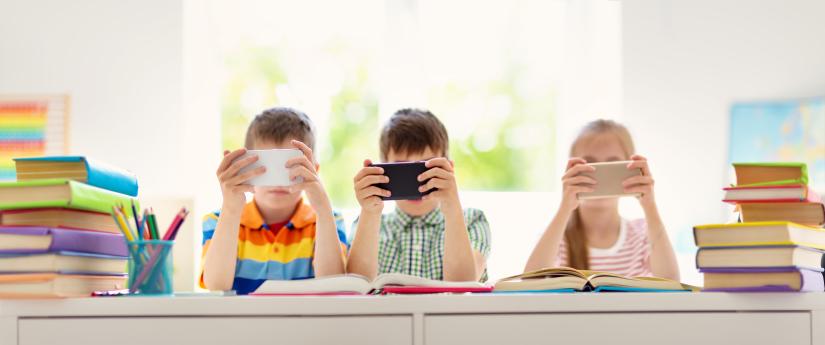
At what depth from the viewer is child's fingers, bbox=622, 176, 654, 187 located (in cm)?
180

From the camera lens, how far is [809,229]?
1.23 m

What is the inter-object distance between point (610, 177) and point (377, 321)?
842mm

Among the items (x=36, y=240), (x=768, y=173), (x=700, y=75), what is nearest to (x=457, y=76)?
(x=700, y=75)

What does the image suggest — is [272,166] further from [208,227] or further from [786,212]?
[786,212]

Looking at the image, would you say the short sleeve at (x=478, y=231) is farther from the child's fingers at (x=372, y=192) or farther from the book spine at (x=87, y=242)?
the book spine at (x=87, y=242)

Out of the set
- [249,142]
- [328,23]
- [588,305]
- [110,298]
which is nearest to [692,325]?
[588,305]

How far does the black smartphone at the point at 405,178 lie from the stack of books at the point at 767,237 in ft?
1.70

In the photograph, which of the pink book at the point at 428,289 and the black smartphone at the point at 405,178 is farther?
the black smartphone at the point at 405,178

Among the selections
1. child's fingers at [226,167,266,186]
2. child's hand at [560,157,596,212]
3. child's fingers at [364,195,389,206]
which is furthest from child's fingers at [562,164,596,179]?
child's fingers at [226,167,266,186]

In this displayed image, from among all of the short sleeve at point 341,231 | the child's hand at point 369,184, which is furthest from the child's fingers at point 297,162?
the short sleeve at point 341,231

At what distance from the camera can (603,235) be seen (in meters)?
2.17

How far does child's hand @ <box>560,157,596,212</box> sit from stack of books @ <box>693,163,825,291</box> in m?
0.53

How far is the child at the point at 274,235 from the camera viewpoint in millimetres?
1719

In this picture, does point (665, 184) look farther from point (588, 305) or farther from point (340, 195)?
point (588, 305)
